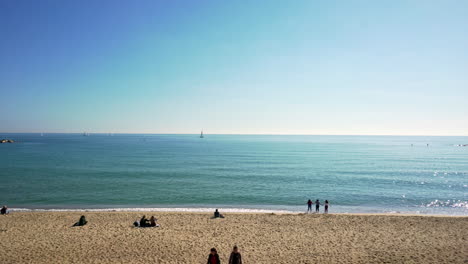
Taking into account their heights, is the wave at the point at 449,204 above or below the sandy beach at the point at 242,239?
below

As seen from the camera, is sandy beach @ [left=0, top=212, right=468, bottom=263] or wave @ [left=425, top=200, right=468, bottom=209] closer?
sandy beach @ [left=0, top=212, right=468, bottom=263]

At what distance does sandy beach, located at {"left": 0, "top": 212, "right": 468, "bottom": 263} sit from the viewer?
43.9 feet

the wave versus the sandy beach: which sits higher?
the sandy beach

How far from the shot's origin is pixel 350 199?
32.2 m

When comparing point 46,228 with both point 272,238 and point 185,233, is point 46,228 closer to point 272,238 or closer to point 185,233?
point 185,233

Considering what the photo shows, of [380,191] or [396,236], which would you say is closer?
[396,236]

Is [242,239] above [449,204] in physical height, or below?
above

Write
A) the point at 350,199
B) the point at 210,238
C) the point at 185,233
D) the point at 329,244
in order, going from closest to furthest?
the point at 329,244 < the point at 210,238 < the point at 185,233 < the point at 350,199

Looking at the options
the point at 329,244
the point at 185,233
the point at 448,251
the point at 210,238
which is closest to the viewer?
the point at 448,251

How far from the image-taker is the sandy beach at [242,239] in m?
13.4

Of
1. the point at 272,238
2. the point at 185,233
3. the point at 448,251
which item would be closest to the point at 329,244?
the point at 272,238

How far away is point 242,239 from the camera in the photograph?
53.2 ft

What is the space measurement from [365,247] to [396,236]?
3.69m

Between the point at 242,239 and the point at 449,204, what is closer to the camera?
the point at 242,239
